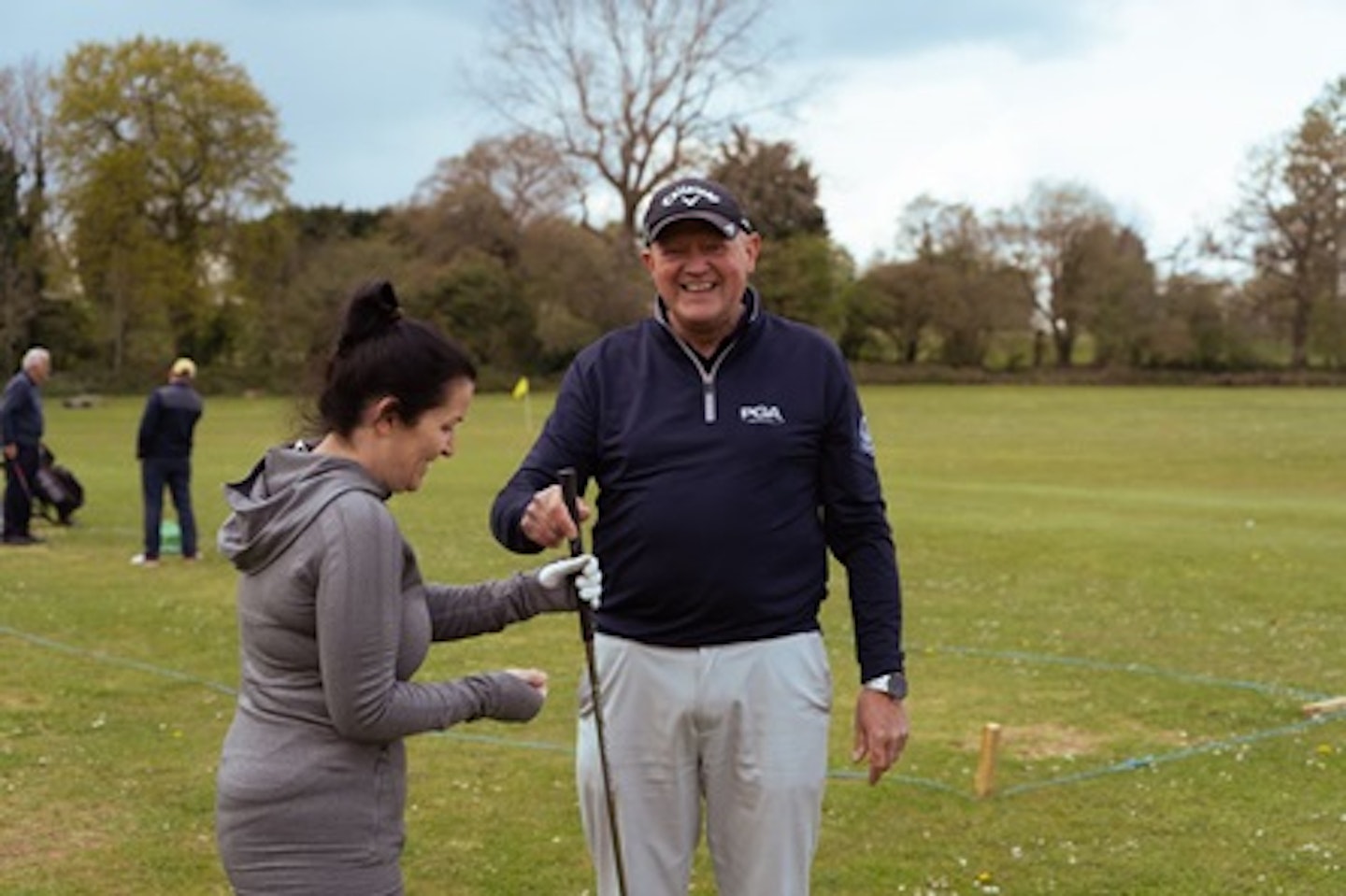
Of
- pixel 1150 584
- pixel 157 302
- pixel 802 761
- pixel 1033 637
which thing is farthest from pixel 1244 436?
pixel 157 302

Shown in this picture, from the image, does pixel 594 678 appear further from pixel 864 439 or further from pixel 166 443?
pixel 166 443

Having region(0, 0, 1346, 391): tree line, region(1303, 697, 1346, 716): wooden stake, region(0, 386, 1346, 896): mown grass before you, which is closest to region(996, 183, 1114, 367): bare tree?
region(0, 0, 1346, 391): tree line

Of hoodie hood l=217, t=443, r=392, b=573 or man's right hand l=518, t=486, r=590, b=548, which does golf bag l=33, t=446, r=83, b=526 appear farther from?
hoodie hood l=217, t=443, r=392, b=573

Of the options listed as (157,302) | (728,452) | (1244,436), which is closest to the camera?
(728,452)

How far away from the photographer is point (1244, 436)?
37844mm

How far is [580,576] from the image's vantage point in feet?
11.4

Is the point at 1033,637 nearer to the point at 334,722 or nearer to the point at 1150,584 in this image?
the point at 1150,584

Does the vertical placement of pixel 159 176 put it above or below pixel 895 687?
above

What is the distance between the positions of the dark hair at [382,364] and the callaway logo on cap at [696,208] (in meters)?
1.00

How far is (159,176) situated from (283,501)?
220 ft

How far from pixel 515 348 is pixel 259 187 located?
1336 centimetres

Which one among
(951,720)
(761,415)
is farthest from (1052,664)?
(761,415)

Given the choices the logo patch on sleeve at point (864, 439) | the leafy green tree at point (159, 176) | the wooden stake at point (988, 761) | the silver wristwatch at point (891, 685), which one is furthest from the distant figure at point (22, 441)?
the leafy green tree at point (159, 176)

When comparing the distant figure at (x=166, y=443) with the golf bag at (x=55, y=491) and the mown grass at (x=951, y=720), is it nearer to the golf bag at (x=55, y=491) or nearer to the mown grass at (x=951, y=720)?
the mown grass at (x=951, y=720)
